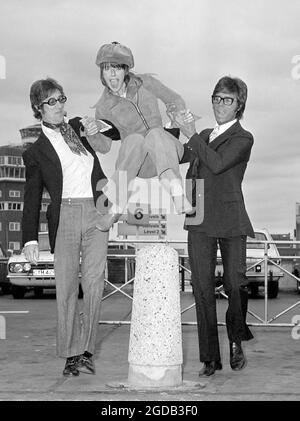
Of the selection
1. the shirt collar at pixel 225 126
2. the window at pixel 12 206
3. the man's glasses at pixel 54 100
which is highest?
the window at pixel 12 206

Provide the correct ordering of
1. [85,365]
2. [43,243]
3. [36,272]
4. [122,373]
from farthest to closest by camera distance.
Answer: [43,243] < [36,272] < [122,373] < [85,365]

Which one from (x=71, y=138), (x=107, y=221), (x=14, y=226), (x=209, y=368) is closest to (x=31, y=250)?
(x=107, y=221)

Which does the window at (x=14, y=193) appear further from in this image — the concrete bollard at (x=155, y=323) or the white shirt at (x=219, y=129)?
the concrete bollard at (x=155, y=323)

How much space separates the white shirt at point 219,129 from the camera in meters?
5.70

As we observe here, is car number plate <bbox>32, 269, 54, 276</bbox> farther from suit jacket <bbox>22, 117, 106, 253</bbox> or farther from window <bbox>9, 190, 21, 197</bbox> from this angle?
window <bbox>9, 190, 21, 197</bbox>

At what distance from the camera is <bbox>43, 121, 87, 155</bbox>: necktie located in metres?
5.58

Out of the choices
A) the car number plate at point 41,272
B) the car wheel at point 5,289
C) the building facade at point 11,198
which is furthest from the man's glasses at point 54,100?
the building facade at point 11,198

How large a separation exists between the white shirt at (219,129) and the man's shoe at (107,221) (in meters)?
1.00

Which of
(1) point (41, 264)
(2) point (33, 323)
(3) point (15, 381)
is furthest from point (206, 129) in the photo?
(1) point (41, 264)

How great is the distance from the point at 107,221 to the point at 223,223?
85 centimetres

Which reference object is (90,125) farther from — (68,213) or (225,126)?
(225,126)

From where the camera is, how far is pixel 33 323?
10.8 m

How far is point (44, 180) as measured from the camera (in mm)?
5664

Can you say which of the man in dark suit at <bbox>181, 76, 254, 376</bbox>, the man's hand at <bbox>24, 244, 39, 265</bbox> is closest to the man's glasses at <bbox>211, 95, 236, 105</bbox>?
the man in dark suit at <bbox>181, 76, 254, 376</bbox>
